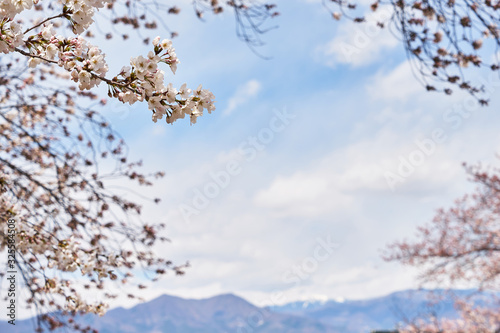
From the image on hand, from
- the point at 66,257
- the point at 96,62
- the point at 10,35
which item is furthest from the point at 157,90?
the point at 66,257

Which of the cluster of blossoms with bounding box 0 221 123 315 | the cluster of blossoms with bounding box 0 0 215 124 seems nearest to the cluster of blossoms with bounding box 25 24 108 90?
the cluster of blossoms with bounding box 0 0 215 124

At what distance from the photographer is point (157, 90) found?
1984 mm

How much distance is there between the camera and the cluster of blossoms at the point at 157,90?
1.96 meters

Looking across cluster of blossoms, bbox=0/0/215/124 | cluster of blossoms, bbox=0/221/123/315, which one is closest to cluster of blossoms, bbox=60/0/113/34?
cluster of blossoms, bbox=0/0/215/124

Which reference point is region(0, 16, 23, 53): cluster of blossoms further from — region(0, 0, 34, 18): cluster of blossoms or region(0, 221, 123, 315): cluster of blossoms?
region(0, 221, 123, 315): cluster of blossoms

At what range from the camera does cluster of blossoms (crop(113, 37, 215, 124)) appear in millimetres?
1958

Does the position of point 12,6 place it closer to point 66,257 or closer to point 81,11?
point 81,11

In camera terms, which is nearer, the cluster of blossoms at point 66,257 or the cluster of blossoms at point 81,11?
the cluster of blossoms at point 81,11

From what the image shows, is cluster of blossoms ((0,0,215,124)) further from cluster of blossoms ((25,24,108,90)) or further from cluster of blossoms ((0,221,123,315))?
cluster of blossoms ((0,221,123,315))

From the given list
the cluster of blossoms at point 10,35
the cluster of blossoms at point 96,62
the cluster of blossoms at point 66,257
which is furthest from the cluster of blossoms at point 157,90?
the cluster of blossoms at point 66,257

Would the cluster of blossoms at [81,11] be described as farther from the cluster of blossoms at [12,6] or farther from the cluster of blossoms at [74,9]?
the cluster of blossoms at [12,6]

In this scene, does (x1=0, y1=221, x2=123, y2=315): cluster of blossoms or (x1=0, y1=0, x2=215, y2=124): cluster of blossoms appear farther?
(x1=0, y1=221, x2=123, y2=315): cluster of blossoms

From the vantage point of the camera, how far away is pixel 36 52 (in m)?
2.08

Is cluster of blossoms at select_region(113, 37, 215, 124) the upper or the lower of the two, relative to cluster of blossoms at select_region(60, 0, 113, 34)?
lower
